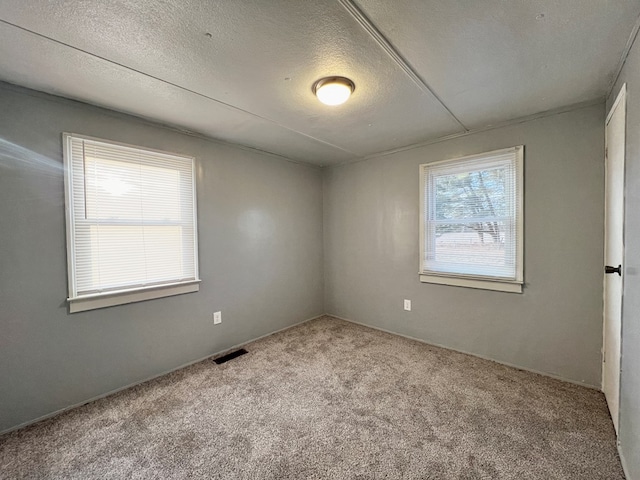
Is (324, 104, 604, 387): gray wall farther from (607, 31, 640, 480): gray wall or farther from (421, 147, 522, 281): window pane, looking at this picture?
(607, 31, 640, 480): gray wall

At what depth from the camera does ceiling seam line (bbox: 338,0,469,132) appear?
117 centimetres

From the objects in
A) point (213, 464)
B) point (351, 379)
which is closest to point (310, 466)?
point (213, 464)

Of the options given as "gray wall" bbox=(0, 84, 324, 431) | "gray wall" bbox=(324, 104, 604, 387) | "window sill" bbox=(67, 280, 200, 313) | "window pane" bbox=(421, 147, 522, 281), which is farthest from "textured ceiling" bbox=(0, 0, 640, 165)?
"window sill" bbox=(67, 280, 200, 313)

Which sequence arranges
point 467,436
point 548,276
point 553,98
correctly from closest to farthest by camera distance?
point 467,436, point 553,98, point 548,276

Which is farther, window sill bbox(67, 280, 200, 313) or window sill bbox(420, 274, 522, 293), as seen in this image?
window sill bbox(420, 274, 522, 293)

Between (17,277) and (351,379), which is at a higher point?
(17,277)

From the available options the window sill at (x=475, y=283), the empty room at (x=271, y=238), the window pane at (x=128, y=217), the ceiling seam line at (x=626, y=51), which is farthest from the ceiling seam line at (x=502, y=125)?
the window pane at (x=128, y=217)

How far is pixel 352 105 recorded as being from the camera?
81.3 inches

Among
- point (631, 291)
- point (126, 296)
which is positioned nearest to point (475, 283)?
point (631, 291)

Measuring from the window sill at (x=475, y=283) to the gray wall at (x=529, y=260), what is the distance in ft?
0.18

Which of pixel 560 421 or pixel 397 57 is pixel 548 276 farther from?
pixel 397 57

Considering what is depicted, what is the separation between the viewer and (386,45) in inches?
55.3

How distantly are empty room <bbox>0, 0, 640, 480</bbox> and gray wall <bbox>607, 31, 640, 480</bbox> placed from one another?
0.02 m

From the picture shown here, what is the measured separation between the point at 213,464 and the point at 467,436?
4.92 ft
